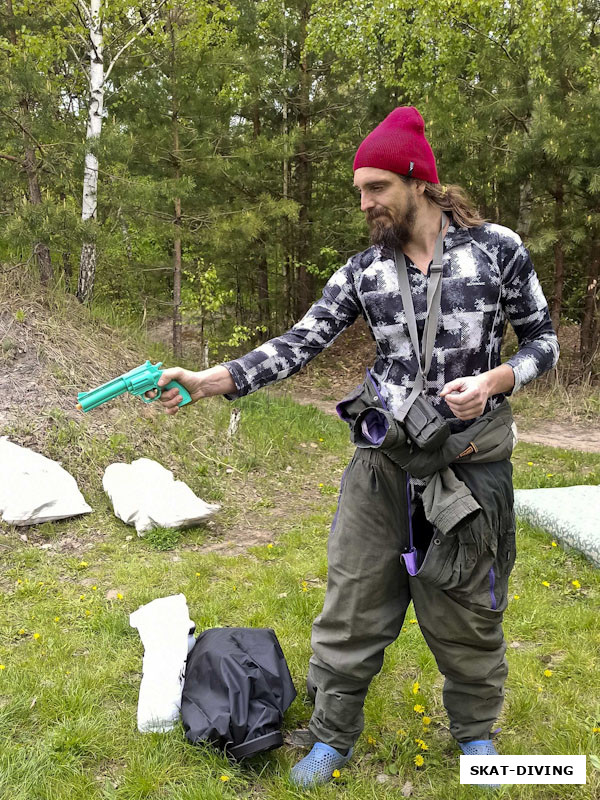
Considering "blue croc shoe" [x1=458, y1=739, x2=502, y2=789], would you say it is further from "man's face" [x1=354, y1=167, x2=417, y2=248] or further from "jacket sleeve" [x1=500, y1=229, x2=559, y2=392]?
"man's face" [x1=354, y1=167, x2=417, y2=248]

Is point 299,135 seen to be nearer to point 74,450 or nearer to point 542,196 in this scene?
point 542,196

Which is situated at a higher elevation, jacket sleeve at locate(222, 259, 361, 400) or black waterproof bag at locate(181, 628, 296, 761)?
jacket sleeve at locate(222, 259, 361, 400)

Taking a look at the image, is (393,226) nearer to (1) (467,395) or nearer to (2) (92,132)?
(1) (467,395)

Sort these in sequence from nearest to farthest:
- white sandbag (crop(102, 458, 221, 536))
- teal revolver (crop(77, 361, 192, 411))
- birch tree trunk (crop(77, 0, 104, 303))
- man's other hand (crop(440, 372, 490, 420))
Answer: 1. man's other hand (crop(440, 372, 490, 420))
2. teal revolver (crop(77, 361, 192, 411))
3. white sandbag (crop(102, 458, 221, 536))
4. birch tree trunk (crop(77, 0, 104, 303))

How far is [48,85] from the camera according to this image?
23.8 ft

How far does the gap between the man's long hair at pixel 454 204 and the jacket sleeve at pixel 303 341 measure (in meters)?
0.36

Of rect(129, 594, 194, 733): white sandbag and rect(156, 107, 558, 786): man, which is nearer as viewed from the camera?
rect(156, 107, 558, 786): man

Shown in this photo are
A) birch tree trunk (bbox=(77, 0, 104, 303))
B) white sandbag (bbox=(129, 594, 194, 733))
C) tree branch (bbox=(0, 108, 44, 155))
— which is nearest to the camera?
white sandbag (bbox=(129, 594, 194, 733))

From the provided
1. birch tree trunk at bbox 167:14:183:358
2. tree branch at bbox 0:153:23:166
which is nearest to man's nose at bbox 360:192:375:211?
tree branch at bbox 0:153:23:166

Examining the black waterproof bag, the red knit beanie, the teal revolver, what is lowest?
the black waterproof bag

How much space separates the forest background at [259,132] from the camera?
25.8 ft

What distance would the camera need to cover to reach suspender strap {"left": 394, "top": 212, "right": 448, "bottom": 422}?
2156 millimetres

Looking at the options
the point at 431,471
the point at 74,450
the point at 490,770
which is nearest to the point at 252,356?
the point at 431,471

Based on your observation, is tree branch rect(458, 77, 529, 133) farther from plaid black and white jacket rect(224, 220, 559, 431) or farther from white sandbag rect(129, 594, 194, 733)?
white sandbag rect(129, 594, 194, 733)
